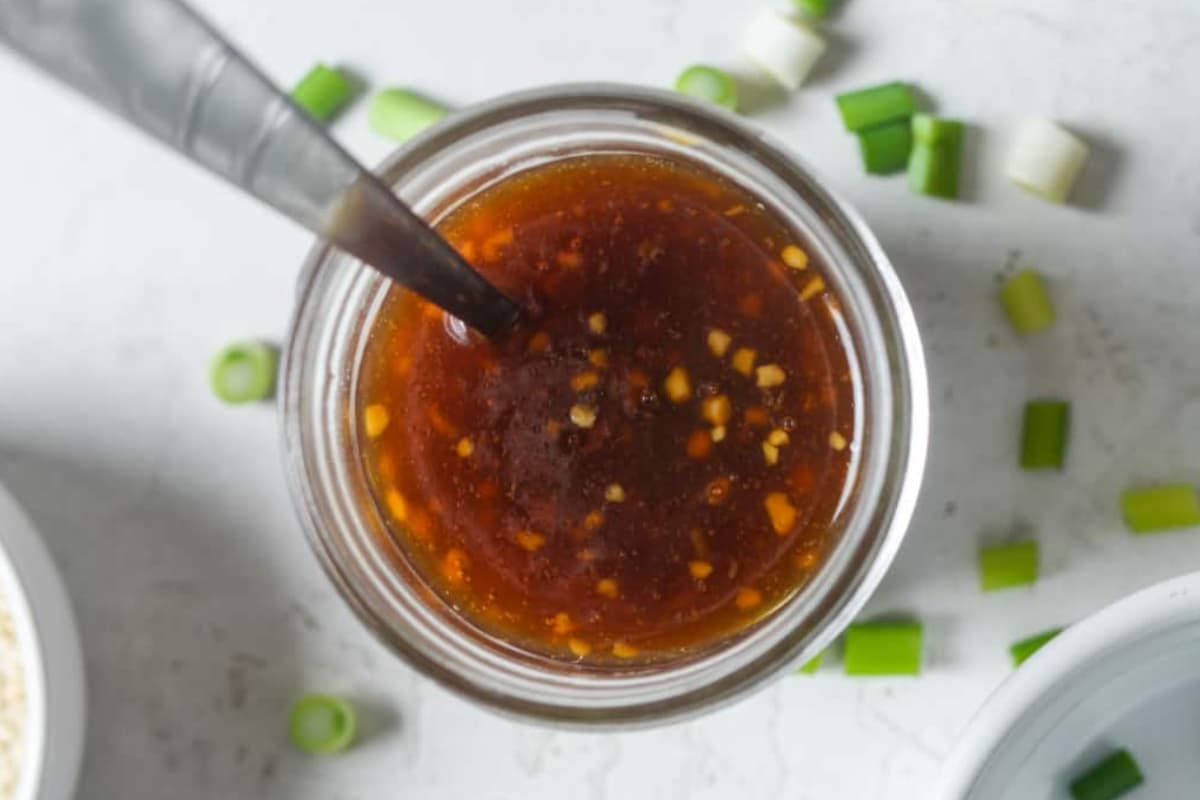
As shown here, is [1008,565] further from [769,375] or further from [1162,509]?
[769,375]

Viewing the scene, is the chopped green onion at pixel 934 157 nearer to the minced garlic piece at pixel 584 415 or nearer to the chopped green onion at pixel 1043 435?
the chopped green onion at pixel 1043 435

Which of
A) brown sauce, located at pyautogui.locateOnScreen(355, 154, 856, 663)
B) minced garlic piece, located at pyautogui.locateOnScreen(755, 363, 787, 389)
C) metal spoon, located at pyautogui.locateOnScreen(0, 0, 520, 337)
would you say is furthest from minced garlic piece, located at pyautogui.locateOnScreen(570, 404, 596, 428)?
metal spoon, located at pyautogui.locateOnScreen(0, 0, 520, 337)

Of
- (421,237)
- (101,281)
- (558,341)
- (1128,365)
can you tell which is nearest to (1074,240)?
(1128,365)

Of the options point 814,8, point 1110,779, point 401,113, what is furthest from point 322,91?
point 1110,779

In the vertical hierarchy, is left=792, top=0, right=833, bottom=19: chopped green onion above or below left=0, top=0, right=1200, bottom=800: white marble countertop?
above

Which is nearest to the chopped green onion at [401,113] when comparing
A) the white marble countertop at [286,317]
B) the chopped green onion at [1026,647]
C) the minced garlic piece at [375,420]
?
the white marble countertop at [286,317]

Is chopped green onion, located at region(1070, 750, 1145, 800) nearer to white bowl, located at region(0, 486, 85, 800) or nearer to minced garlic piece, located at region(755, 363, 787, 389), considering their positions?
minced garlic piece, located at region(755, 363, 787, 389)
